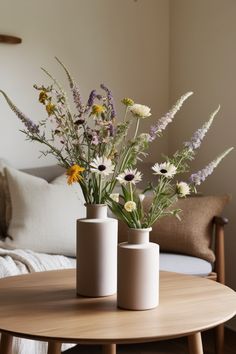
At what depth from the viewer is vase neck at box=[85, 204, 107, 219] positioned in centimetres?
161

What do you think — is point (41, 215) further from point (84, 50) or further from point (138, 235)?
point (138, 235)

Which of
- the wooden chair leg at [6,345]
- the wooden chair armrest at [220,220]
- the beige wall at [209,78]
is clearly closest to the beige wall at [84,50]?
the beige wall at [209,78]

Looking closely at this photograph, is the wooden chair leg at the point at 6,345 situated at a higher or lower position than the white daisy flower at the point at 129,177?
lower

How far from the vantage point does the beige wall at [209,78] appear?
315cm

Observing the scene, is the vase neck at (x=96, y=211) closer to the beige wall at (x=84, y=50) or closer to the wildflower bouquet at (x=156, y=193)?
the wildflower bouquet at (x=156, y=193)

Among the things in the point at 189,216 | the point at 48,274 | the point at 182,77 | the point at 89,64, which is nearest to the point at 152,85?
the point at 182,77

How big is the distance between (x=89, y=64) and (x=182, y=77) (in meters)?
0.58

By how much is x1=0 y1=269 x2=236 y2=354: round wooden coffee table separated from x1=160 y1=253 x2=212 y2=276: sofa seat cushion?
2.65 ft

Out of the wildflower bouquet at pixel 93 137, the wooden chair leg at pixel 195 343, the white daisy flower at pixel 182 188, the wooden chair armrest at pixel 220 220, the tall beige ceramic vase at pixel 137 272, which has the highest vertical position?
the wildflower bouquet at pixel 93 137

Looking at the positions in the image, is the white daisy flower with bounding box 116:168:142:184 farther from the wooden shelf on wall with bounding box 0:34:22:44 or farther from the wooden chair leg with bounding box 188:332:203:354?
the wooden shelf on wall with bounding box 0:34:22:44

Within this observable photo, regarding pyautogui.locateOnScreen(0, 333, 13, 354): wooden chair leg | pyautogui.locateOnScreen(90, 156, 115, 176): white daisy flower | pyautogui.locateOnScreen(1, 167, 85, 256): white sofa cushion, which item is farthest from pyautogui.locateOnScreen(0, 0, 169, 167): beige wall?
pyautogui.locateOnScreen(90, 156, 115, 176): white daisy flower

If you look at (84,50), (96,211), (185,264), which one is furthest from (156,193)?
(84,50)

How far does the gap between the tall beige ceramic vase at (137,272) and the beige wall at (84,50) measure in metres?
1.86

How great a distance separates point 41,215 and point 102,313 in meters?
1.29
